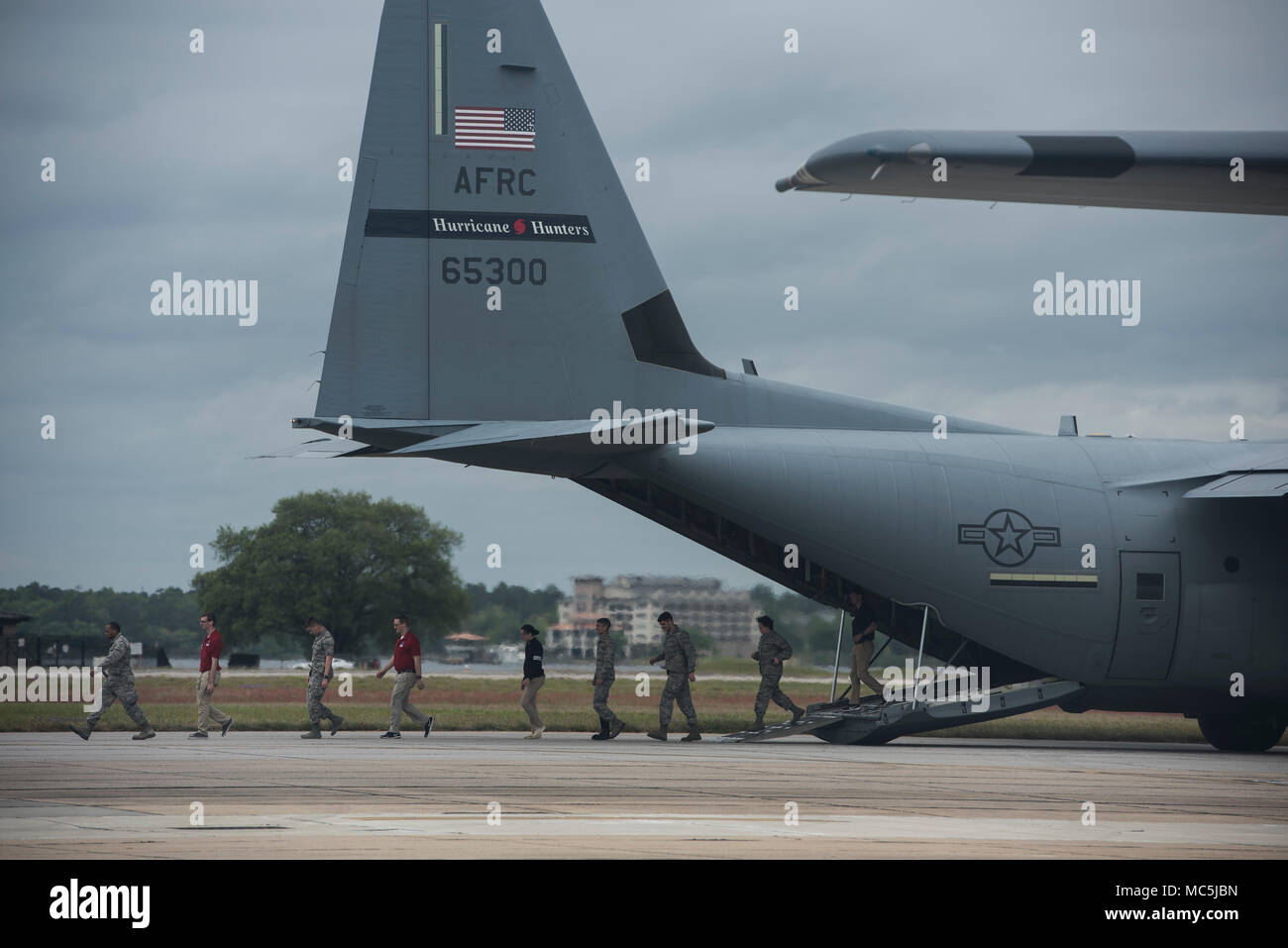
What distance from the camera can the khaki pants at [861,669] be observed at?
71.4ft

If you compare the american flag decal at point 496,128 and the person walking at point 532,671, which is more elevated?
the american flag decal at point 496,128

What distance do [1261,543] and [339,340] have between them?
1474cm

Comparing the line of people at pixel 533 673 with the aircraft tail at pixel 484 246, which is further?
the line of people at pixel 533 673

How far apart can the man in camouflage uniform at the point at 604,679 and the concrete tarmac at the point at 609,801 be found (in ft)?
4.47

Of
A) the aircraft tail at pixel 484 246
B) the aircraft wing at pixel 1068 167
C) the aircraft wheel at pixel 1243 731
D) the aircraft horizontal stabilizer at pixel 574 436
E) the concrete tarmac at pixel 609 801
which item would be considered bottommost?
the aircraft wheel at pixel 1243 731

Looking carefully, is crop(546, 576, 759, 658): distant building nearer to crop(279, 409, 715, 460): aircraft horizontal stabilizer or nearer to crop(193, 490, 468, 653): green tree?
crop(279, 409, 715, 460): aircraft horizontal stabilizer

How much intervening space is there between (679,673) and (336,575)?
7217 centimetres

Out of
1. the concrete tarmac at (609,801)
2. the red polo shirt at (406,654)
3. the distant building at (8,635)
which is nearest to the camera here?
the concrete tarmac at (609,801)

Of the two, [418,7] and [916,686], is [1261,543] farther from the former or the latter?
[418,7]

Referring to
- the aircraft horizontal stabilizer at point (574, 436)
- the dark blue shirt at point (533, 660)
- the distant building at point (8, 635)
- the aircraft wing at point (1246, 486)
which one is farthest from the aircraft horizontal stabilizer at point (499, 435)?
the distant building at point (8, 635)

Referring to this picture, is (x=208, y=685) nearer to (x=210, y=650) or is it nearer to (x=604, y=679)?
(x=210, y=650)

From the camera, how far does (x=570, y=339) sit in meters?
21.2

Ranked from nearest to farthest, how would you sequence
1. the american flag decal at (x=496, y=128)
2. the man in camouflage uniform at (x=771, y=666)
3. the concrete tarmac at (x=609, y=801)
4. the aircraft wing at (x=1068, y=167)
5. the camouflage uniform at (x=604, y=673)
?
the aircraft wing at (x=1068, y=167) < the concrete tarmac at (x=609, y=801) < the american flag decal at (x=496, y=128) < the camouflage uniform at (x=604, y=673) < the man in camouflage uniform at (x=771, y=666)

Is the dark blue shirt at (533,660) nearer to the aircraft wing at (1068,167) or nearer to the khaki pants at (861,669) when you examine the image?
the khaki pants at (861,669)
